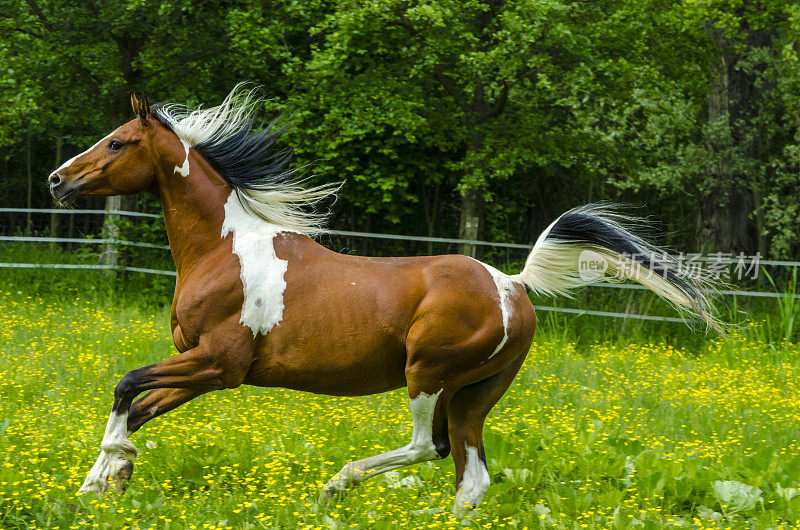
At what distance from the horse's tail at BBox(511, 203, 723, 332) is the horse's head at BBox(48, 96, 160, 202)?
2.16 metres

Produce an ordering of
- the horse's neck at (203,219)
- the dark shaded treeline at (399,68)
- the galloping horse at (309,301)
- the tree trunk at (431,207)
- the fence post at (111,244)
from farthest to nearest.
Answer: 1. the tree trunk at (431,207)
2. the fence post at (111,244)
3. the dark shaded treeline at (399,68)
4. the horse's neck at (203,219)
5. the galloping horse at (309,301)

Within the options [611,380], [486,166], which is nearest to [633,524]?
[611,380]

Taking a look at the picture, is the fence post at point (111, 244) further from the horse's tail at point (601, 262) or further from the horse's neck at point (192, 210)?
the horse's tail at point (601, 262)

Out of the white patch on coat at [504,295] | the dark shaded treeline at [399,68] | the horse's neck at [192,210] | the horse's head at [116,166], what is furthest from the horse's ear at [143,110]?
the dark shaded treeline at [399,68]

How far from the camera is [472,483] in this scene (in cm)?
443

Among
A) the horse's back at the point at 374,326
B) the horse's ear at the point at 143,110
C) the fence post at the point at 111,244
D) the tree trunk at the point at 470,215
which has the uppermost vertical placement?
the horse's ear at the point at 143,110

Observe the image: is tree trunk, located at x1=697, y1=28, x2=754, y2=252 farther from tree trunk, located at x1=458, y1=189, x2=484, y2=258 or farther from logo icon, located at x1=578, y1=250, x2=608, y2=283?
logo icon, located at x1=578, y1=250, x2=608, y2=283

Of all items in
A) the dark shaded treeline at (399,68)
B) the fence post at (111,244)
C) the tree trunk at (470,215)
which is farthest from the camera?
the tree trunk at (470,215)

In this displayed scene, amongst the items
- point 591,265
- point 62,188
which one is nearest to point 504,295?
point 591,265

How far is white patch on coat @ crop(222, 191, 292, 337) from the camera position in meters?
4.40

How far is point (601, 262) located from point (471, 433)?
1220 millimetres

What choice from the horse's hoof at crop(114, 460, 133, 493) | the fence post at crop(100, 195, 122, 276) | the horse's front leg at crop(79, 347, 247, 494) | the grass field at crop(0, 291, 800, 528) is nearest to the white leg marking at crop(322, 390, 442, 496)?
the grass field at crop(0, 291, 800, 528)

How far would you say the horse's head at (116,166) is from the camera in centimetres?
463

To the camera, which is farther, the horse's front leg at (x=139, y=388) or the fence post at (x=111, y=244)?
the fence post at (x=111, y=244)
